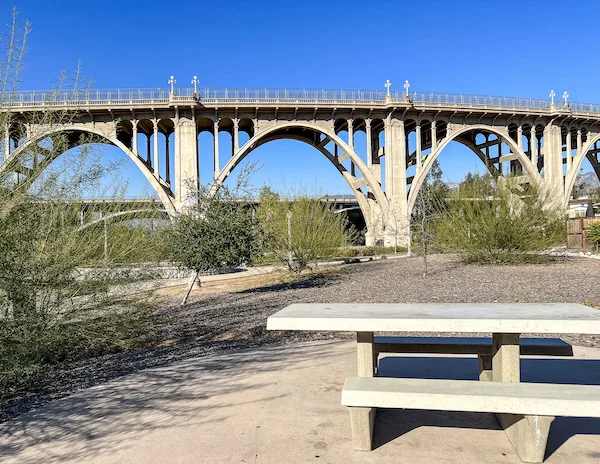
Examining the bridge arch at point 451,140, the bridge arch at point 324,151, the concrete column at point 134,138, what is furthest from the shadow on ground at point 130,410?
the bridge arch at point 451,140

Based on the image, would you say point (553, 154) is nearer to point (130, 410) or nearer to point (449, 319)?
point (449, 319)

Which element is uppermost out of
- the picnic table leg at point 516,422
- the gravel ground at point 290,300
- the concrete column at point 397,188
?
the concrete column at point 397,188

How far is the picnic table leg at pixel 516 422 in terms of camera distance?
2566 millimetres

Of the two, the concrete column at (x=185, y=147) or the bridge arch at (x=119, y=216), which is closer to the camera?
the bridge arch at (x=119, y=216)

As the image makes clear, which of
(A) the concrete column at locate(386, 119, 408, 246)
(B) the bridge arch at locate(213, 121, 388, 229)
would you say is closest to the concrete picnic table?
(B) the bridge arch at locate(213, 121, 388, 229)

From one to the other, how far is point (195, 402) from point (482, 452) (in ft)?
7.52

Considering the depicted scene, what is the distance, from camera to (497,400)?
248 centimetres

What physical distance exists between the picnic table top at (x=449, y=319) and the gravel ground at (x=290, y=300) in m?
2.71

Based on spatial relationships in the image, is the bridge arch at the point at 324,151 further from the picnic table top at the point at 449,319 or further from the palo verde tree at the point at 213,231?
the picnic table top at the point at 449,319

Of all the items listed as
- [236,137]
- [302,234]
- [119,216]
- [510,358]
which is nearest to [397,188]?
[236,137]

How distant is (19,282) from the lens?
412cm

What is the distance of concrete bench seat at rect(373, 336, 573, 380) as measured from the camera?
3785mm

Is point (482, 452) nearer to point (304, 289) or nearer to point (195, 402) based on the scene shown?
point (195, 402)

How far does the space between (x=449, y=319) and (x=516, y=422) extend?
2.50 ft
